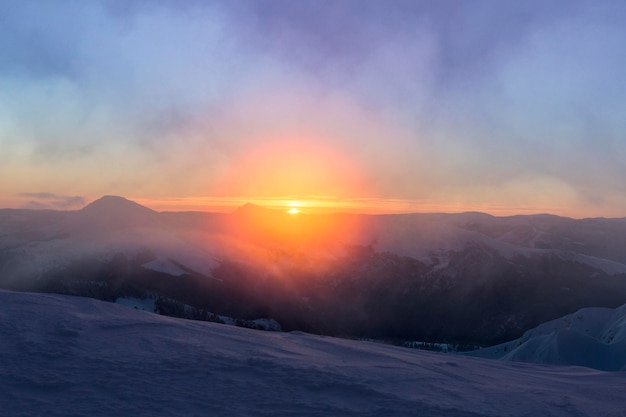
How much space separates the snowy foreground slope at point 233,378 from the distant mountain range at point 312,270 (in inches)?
1446

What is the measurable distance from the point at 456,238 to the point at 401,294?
16004mm

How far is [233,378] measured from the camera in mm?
5496

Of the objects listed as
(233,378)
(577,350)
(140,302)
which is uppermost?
(233,378)

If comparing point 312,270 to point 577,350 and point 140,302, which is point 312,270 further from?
point 577,350

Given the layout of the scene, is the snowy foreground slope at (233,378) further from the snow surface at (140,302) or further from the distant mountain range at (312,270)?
the distant mountain range at (312,270)

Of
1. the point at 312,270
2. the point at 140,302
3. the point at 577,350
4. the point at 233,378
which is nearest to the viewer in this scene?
the point at 233,378

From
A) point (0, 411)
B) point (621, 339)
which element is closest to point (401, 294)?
point (621, 339)

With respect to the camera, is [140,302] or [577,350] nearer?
[577,350]

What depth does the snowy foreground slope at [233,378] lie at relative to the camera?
4770 mm

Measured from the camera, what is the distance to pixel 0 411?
4.32m

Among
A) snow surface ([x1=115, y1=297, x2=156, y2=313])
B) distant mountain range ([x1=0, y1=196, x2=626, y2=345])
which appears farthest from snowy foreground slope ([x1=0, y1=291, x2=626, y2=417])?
distant mountain range ([x1=0, y1=196, x2=626, y2=345])

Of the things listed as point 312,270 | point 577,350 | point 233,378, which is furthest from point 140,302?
point 233,378

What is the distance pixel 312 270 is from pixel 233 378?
211ft

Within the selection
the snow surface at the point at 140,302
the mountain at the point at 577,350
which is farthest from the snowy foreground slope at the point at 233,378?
the snow surface at the point at 140,302
